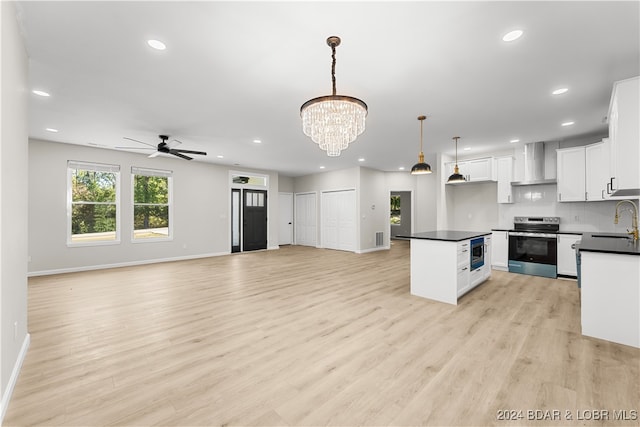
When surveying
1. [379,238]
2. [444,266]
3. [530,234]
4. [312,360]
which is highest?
[530,234]

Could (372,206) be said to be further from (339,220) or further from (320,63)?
(320,63)

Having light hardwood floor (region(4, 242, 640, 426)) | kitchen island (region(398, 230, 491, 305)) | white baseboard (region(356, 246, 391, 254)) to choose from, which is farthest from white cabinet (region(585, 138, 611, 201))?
white baseboard (region(356, 246, 391, 254))

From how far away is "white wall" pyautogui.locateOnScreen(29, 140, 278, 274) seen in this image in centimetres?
562

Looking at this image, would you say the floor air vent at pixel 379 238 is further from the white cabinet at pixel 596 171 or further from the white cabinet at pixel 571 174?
the white cabinet at pixel 596 171

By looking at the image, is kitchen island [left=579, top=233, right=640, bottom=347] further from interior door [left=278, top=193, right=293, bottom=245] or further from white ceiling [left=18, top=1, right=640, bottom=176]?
interior door [left=278, top=193, right=293, bottom=245]

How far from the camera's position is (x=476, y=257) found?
14.7 feet

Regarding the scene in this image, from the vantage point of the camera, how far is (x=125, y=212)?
664 cm

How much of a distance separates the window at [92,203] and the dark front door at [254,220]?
3425 mm

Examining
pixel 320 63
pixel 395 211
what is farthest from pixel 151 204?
pixel 395 211

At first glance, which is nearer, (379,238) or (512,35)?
(512,35)

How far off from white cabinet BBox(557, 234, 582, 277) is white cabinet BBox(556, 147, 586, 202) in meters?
0.71

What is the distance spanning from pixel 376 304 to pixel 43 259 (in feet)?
22.0

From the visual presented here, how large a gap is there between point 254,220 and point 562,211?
7986mm

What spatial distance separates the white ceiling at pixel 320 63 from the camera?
206cm
